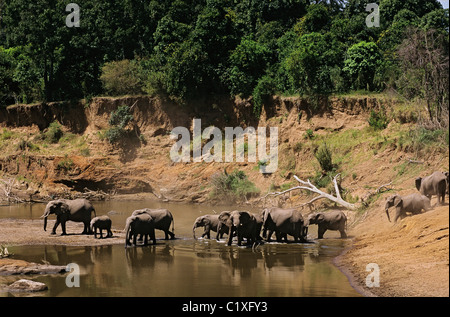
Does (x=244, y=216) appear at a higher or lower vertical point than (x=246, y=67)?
lower

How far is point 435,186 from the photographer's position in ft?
73.5

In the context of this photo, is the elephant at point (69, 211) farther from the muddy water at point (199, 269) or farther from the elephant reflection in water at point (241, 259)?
the elephant reflection in water at point (241, 259)

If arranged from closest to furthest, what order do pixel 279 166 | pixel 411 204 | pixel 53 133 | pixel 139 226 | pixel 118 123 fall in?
pixel 411 204
pixel 139 226
pixel 279 166
pixel 118 123
pixel 53 133

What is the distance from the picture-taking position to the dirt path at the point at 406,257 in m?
16.4

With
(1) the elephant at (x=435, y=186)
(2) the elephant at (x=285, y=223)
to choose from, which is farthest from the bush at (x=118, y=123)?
(1) the elephant at (x=435, y=186)

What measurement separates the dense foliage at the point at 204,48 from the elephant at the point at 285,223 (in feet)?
39.2

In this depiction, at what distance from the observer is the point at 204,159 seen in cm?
4084

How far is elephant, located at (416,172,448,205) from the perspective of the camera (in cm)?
2207

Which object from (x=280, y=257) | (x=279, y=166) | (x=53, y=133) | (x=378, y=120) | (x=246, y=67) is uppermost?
(x=246, y=67)

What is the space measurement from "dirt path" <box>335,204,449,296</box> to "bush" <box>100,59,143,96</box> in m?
27.2

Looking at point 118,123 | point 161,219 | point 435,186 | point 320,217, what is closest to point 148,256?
point 161,219

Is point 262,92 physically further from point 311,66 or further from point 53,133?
point 53,133

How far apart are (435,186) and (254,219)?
6.41 metres

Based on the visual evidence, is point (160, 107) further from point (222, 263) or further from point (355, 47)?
point (222, 263)
